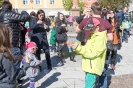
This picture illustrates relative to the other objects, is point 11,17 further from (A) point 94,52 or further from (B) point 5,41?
(B) point 5,41

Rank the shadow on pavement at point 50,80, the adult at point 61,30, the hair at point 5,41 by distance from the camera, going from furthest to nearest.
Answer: the adult at point 61,30 → the shadow on pavement at point 50,80 → the hair at point 5,41

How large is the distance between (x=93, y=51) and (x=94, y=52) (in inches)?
0.9

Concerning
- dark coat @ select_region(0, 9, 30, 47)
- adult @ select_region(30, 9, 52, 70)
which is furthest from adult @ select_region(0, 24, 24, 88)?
adult @ select_region(30, 9, 52, 70)

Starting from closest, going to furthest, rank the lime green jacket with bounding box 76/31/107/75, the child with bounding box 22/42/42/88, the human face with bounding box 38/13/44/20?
the lime green jacket with bounding box 76/31/107/75 < the child with bounding box 22/42/42/88 < the human face with bounding box 38/13/44/20

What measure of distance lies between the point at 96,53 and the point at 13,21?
1.99 metres

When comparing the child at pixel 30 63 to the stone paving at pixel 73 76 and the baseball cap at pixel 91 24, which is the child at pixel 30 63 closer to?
the stone paving at pixel 73 76

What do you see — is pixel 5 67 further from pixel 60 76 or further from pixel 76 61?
pixel 76 61

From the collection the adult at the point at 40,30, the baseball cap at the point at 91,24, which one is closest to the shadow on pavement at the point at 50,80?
the adult at the point at 40,30

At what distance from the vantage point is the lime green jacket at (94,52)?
340cm

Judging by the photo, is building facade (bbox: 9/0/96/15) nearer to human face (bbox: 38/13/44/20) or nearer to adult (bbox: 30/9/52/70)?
adult (bbox: 30/9/52/70)

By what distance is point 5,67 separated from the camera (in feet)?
7.89

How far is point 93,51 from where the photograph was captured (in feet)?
11.2

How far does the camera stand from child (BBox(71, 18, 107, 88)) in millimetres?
3414

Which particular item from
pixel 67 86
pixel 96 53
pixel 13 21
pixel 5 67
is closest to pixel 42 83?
pixel 67 86
